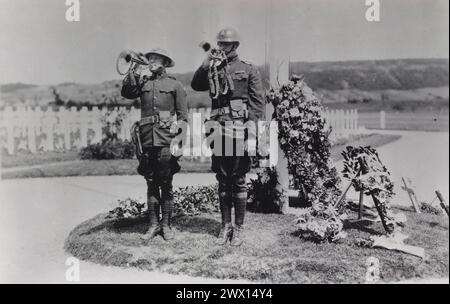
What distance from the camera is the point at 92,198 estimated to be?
838cm

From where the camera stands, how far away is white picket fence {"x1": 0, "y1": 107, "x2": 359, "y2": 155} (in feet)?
41.2

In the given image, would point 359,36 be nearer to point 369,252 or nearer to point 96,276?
point 369,252

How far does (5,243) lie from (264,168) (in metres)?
3.54

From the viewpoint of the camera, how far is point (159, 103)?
236 inches

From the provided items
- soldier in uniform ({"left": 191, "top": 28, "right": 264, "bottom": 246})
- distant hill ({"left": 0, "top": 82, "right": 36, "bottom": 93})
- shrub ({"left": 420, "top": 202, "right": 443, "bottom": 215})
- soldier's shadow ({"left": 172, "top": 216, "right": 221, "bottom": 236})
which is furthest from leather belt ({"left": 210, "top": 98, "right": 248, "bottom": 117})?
distant hill ({"left": 0, "top": 82, "right": 36, "bottom": 93})

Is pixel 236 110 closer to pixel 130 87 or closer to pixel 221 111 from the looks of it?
pixel 221 111

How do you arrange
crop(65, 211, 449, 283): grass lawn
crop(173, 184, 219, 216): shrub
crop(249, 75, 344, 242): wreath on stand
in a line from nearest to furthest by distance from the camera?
1. crop(65, 211, 449, 283): grass lawn
2. crop(249, 75, 344, 242): wreath on stand
3. crop(173, 184, 219, 216): shrub

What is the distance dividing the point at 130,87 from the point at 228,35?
1253 millimetres

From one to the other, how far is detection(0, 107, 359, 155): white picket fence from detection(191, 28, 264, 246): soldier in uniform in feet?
22.1

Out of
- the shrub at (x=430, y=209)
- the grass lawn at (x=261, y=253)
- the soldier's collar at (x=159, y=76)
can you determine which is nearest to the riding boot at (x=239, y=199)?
the grass lawn at (x=261, y=253)

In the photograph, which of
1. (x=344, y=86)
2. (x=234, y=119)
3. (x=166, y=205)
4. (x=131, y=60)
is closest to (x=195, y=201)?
(x=166, y=205)

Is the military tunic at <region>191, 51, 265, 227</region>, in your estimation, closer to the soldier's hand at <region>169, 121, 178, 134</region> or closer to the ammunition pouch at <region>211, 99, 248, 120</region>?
the ammunition pouch at <region>211, 99, 248, 120</region>

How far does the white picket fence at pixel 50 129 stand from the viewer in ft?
41.2
